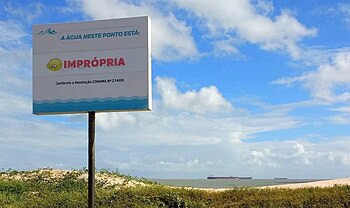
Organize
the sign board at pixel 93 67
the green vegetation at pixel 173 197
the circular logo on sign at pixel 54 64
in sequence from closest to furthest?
1. the sign board at pixel 93 67
2. the circular logo on sign at pixel 54 64
3. the green vegetation at pixel 173 197

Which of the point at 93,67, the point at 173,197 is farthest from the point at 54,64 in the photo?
the point at 173,197

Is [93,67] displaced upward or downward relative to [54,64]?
downward

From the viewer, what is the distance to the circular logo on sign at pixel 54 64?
42.5 ft

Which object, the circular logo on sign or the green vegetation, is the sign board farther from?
the green vegetation

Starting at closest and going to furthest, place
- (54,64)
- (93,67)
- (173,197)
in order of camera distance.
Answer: (93,67) < (54,64) < (173,197)

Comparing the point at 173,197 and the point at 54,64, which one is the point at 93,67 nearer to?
the point at 54,64

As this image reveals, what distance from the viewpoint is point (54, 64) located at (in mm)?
13031

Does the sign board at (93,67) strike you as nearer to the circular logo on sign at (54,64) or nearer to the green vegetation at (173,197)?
the circular logo on sign at (54,64)

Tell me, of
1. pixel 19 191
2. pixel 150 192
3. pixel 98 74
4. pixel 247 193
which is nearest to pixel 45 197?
pixel 19 191

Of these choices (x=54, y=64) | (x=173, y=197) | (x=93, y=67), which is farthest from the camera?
(x=173, y=197)

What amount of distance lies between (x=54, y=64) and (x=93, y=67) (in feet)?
2.93

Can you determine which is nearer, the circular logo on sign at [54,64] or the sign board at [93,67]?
the sign board at [93,67]

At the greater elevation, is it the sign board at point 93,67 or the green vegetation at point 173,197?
the sign board at point 93,67

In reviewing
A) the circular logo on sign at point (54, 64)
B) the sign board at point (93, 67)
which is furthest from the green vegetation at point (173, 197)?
the circular logo on sign at point (54, 64)
